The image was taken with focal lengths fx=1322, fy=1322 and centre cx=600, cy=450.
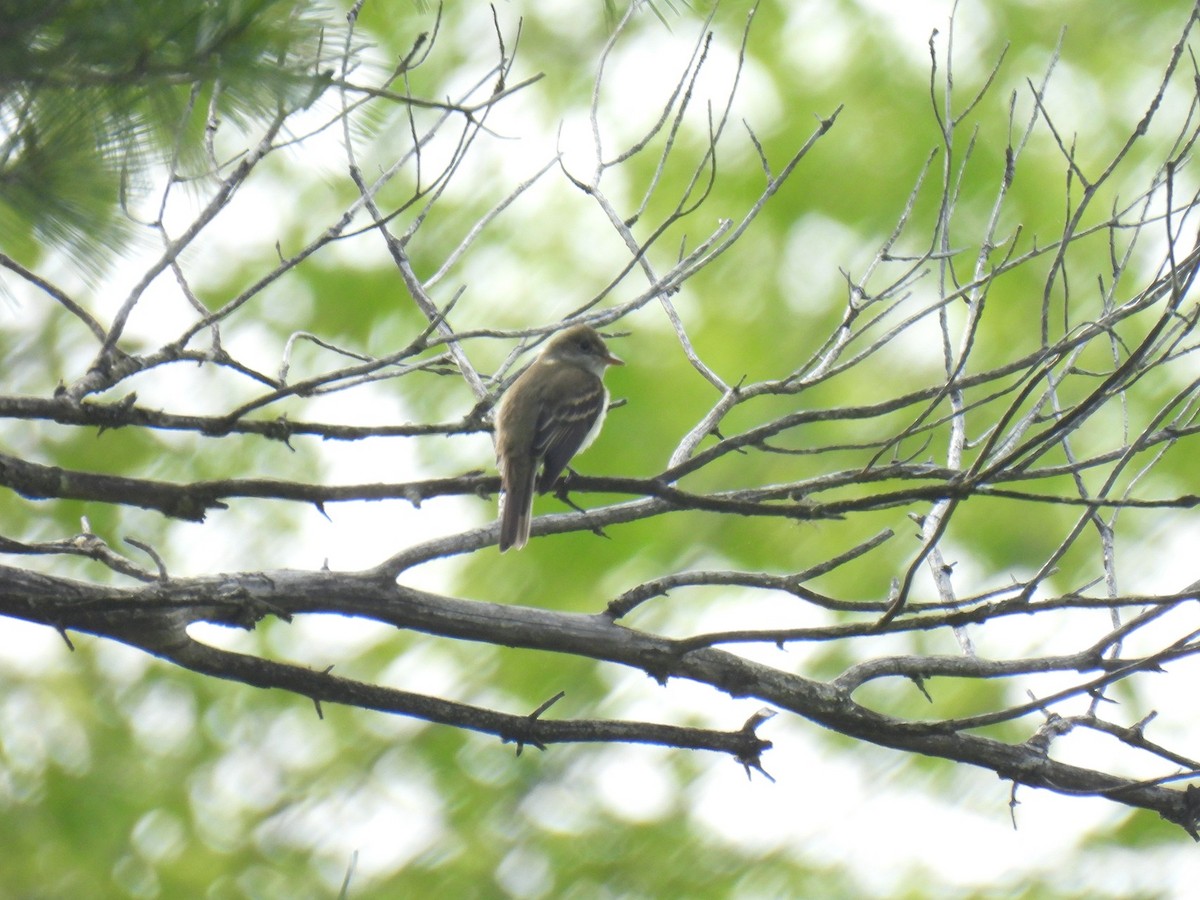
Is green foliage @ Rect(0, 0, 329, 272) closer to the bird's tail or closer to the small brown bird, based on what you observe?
the bird's tail

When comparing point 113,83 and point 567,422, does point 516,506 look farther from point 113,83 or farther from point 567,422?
point 113,83

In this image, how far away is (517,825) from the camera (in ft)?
28.2

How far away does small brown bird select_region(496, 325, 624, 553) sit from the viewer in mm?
5289

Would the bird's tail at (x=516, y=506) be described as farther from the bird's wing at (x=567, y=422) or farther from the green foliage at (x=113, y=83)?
the green foliage at (x=113, y=83)

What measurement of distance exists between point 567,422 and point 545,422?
0.10 m

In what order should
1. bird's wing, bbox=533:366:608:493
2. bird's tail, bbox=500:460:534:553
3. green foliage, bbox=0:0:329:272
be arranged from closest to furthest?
green foliage, bbox=0:0:329:272, bird's tail, bbox=500:460:534:553, bird's wing, bbox=533:366:608:493

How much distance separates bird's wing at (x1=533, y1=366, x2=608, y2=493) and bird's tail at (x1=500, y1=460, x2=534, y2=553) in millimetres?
102

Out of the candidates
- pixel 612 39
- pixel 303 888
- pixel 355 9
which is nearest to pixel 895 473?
pixel 612 39

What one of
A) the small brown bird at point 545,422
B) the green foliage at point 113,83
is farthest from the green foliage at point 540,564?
the green foliage at point 113,83

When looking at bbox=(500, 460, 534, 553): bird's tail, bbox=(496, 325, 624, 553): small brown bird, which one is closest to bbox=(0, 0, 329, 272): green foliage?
bbox=(500, 460, 534, 553): bird's tail

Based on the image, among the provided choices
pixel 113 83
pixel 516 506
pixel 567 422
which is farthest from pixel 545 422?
pixel 113 83

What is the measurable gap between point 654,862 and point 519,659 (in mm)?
1585

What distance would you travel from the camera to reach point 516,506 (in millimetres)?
4828

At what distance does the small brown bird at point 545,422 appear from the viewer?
5.29 m
